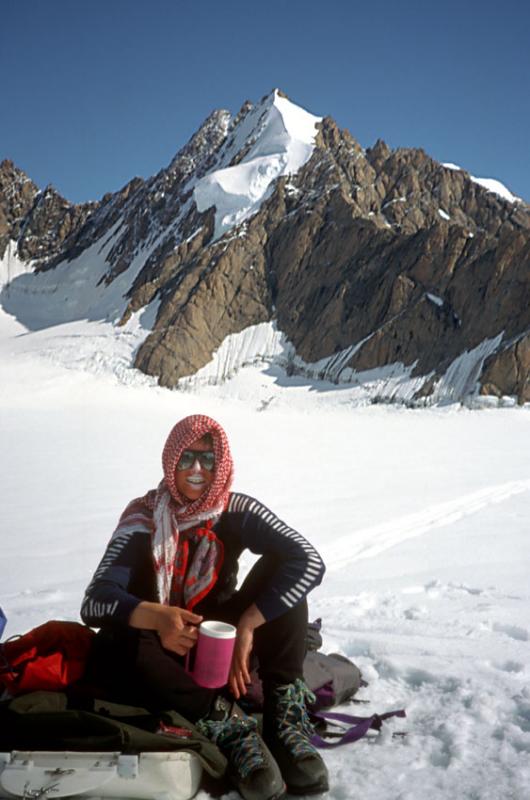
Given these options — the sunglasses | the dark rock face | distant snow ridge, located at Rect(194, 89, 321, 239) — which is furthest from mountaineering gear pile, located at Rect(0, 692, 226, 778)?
distant snow ridge, located at Rect(194, 89, 321, 239)

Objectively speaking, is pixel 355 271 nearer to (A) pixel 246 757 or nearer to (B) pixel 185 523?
(B) pixel 185 523

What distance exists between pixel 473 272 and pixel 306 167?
77.4 ft

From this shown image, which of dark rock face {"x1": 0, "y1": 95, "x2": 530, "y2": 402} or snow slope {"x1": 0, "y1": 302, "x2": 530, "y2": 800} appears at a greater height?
dark rock face {"x1": 0, "y1": 95, "x2": 530, "y2": 402}

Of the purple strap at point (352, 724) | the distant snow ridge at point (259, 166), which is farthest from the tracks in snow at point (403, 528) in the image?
the distant snow ridge at point (259, 166)

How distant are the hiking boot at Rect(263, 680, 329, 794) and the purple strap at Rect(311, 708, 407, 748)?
0.39 ft

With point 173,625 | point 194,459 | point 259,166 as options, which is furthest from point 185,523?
point 259,166

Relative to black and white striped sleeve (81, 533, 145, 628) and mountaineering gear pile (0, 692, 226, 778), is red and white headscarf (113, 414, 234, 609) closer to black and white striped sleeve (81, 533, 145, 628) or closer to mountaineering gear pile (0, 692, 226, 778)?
black and white striped sleeve (81, 533, 145, 628)

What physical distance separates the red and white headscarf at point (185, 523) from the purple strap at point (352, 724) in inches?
30.7

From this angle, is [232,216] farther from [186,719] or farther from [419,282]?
[186,719]

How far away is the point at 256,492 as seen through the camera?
32.0ft

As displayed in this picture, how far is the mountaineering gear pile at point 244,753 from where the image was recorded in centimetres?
200

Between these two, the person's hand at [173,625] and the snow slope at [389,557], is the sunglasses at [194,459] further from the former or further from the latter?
the snow slope at [389,557]

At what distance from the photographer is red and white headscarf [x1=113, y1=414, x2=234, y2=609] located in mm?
2434

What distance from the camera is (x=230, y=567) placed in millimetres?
2588
